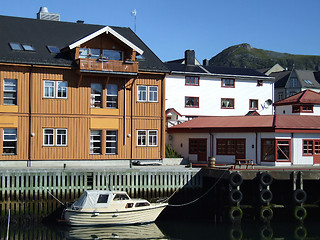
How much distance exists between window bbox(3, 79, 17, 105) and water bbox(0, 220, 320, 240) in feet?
31.2

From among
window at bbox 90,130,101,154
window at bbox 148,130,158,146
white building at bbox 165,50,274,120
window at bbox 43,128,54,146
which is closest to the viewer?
window at bbox 43,128,54,146

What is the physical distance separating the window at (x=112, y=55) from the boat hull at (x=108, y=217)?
12.6 metres

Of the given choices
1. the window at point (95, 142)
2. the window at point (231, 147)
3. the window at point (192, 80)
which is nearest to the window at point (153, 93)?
the window at point (95, 142)

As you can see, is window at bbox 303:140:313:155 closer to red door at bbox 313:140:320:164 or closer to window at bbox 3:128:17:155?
red door at bbox 313:140:320:164

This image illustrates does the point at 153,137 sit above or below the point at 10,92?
below

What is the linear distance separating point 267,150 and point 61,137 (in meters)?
14.7

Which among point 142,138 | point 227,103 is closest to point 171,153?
point 142,138

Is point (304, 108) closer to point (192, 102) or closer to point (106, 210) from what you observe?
point (192, 102)

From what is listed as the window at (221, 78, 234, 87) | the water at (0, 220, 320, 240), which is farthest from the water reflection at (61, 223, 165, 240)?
the window at (221, 78, 234, 87)

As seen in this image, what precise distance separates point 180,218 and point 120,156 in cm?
743

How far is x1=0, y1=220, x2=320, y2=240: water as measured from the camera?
2712 centimetres

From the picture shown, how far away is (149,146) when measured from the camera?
3850 cm

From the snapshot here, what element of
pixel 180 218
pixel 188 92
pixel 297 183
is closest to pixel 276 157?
pixel 297 183

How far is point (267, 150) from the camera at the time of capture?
3725 cm
